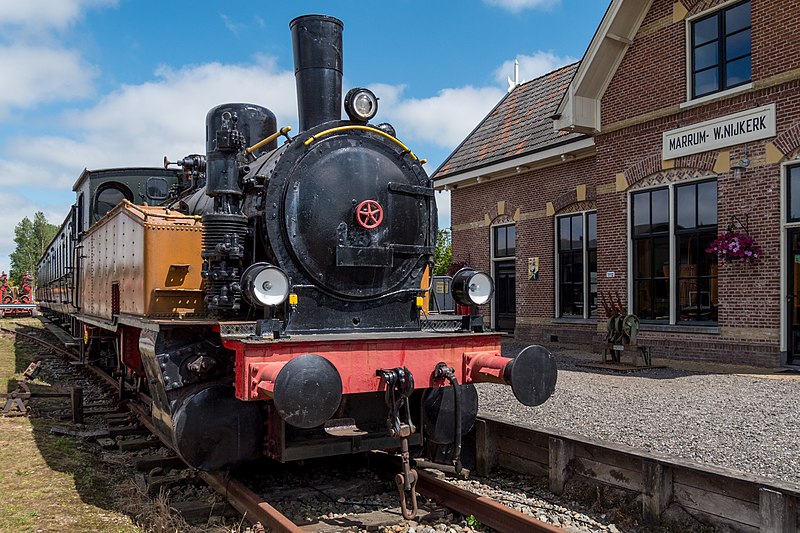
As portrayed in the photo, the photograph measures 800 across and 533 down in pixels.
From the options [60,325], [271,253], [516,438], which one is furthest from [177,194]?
[60,325]

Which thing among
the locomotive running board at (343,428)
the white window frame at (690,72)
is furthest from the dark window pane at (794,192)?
the locomotive running board at (343,428)

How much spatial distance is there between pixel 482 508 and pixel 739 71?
30.6 feet

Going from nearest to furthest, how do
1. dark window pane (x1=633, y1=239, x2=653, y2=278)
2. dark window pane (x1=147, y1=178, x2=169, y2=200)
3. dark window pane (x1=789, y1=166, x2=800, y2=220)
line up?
1. dark window pane (x1=147, y1=178, x2=169, y2=200)
2. dark window pane (x1=789, y1=166, x2=800, y2=220)
3. dark window pane (x1=633, y1=239, x2=653, y2=278)

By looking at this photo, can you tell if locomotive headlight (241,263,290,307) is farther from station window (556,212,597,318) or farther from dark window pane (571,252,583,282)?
dark window pane (571,252,583,282)

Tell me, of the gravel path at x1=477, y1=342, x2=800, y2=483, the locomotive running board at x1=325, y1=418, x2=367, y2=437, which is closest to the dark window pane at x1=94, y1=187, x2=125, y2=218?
the gravel path at x1=477, y1=342, x2=800, y2=483

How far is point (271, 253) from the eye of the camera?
15.9ft

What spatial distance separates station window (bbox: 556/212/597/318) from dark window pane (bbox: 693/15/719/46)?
408 centimetres

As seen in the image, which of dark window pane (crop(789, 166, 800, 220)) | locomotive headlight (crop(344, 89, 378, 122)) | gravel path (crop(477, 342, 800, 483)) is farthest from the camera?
dark window pane (crop(789, 166, 800, 220))

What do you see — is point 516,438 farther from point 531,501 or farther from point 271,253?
point 271,253

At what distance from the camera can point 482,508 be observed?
4.37m

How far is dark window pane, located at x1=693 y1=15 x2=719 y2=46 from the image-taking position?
37.2ft

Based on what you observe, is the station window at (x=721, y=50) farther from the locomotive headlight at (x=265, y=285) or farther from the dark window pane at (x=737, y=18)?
the locomotive headlight at (x=265, y=285)

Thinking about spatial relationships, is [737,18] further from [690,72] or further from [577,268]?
[577,268]

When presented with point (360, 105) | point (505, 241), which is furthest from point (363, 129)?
point (505, 241)
